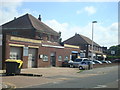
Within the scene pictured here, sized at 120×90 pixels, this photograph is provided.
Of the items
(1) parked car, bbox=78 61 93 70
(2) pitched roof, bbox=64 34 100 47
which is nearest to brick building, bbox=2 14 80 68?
(1) parked car, bbox=78 61 93 70

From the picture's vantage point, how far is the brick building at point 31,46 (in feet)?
103

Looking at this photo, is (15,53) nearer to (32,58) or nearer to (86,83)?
(32,58)

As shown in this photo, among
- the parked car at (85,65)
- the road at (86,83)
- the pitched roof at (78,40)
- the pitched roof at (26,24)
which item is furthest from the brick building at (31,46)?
the pitched roof at (78,40)

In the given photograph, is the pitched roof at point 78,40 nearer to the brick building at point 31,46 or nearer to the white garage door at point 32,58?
the brick building at point 31,46

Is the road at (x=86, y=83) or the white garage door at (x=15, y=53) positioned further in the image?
the white garage door at (x=15, y=53)

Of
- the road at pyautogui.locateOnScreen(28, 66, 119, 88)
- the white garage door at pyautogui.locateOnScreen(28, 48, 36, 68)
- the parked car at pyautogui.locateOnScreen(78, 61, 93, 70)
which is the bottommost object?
the road at pyautogui.locateOnScreen(28, 66, 119, 88)

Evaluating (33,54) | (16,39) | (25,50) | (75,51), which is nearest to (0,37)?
(16,39)

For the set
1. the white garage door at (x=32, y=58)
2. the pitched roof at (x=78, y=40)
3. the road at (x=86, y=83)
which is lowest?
the road at (x=86, y=83)

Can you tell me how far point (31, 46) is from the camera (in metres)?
35.5

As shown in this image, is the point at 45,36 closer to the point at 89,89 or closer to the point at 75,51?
the point at 75,51

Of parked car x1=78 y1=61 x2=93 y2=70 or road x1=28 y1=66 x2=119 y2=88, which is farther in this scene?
parked car x1=78 y1=61 x2=93 y2=70

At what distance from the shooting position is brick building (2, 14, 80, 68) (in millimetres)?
31486

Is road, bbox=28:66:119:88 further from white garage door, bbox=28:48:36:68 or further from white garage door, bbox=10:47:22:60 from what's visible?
white garage door, bbox=28:48:36:68

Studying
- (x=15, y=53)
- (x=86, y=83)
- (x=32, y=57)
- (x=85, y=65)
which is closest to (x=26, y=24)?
(x=32, y=57)
